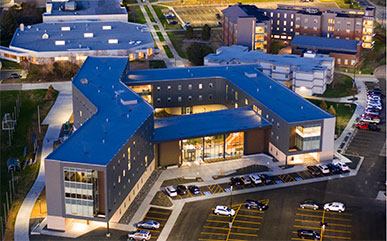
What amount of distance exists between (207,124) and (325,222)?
94.3ft

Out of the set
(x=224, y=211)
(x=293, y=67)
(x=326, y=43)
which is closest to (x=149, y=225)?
(x=224, y=211)

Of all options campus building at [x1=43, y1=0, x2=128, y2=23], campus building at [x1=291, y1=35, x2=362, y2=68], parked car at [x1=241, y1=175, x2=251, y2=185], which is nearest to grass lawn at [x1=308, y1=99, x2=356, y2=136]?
parked car at [x1=241, y1=175, x2=251, y2=185]

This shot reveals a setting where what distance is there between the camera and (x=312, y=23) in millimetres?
177500

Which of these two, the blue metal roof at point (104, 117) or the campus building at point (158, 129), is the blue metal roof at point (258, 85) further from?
the blue metal roof at point (104, 117)

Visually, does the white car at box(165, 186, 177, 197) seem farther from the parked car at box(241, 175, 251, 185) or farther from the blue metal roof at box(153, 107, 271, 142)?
the parked car at box(241, 175, 251, 185)

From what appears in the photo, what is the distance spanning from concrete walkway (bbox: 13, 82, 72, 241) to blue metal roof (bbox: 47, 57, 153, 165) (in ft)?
32.8

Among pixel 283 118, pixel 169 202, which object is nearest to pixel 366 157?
pixel 283 118

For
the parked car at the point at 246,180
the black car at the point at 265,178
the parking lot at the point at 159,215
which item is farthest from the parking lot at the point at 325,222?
the parking lot at the point at 159,215

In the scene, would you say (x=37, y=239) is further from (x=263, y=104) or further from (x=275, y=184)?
(x=263, y=104)

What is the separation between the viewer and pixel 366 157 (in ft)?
336

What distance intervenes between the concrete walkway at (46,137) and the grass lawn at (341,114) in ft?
170

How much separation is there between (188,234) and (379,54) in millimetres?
108916

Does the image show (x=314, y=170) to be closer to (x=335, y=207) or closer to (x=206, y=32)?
(x=335, y=207)

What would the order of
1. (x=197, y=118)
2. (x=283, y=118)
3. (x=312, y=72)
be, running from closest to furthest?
1. (x=283, y=118)
2. (x=197, y=118)
3. (x=312, y=72)
